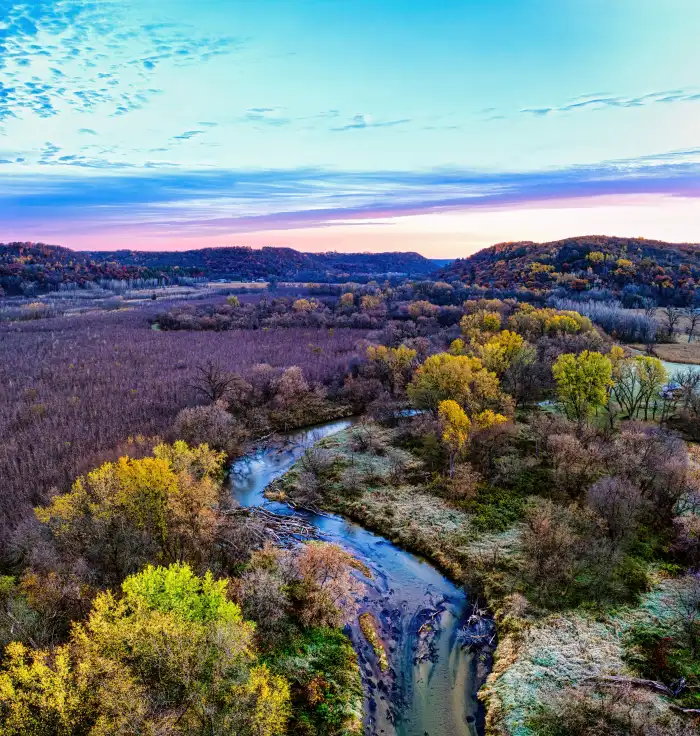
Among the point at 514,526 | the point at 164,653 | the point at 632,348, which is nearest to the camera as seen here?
the point at 164,653

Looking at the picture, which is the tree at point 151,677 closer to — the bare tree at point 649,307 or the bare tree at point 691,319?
the bare tree at point 691,319

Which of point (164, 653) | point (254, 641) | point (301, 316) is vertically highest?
point (301, 316)

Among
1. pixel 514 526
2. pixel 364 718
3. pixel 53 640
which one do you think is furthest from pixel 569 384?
pixel 53 640

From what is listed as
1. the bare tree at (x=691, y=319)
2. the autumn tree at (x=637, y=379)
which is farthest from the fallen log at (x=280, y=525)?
the bare tree at (x=691, y=319)

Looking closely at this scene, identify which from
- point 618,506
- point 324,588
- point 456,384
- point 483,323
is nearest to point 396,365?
point 456,384

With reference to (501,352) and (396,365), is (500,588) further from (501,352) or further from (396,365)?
(396,365)

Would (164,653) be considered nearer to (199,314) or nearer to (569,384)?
(569,384)
